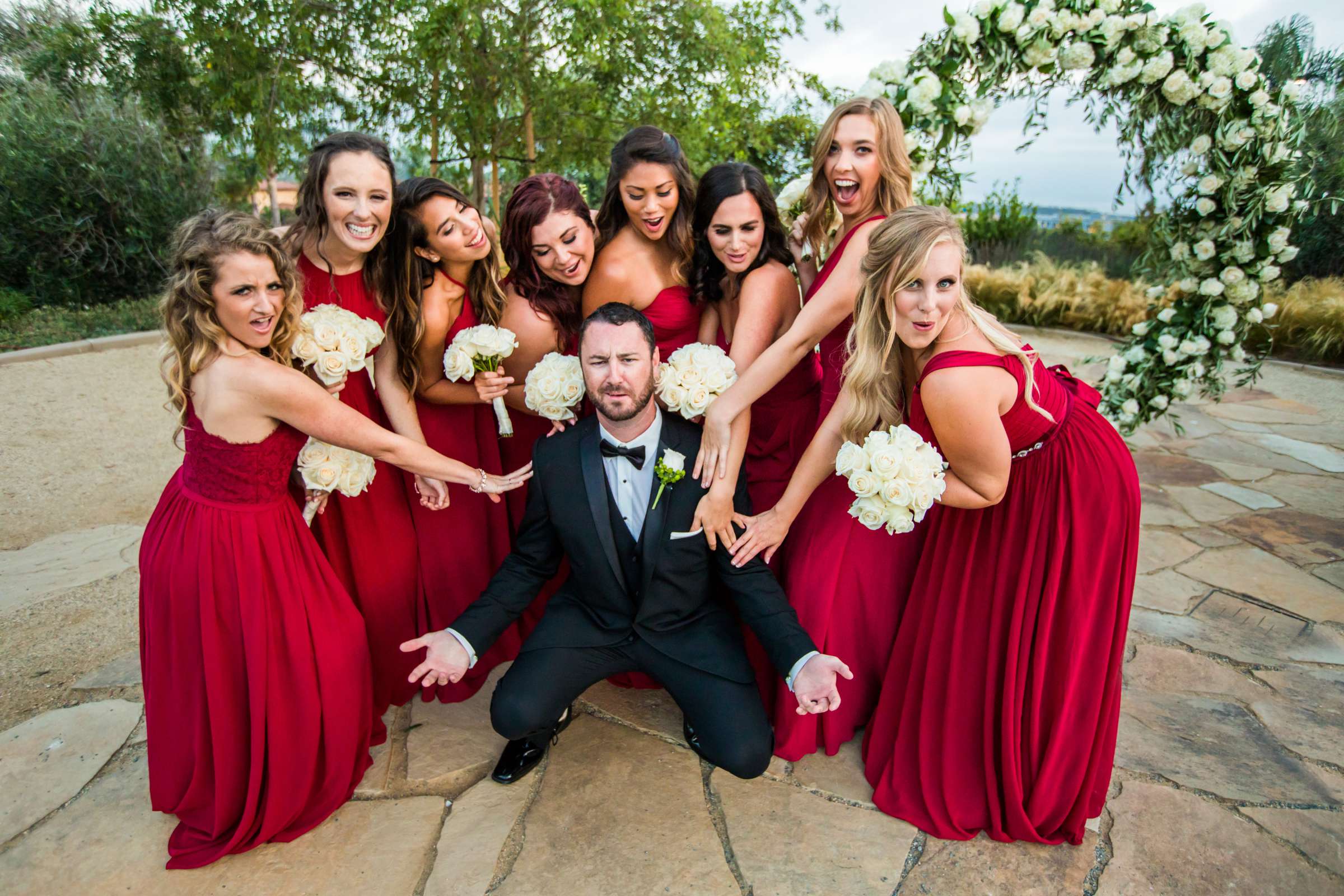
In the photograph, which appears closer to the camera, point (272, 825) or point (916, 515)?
point (916, 515)

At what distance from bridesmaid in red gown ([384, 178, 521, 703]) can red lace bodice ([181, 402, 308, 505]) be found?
2.37 feet

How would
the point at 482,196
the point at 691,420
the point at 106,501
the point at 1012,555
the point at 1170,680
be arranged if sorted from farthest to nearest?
1. the point at 482,196
2. the point at 106,501
3. the point at 1170,680
4. the point at 691,420
5. the point at 1012,555

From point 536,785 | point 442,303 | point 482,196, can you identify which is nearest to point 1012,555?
point 536,785

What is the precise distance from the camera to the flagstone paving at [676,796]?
2.68m

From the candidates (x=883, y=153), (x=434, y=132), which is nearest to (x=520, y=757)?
(x=883, y=153)

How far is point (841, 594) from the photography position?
3184mm

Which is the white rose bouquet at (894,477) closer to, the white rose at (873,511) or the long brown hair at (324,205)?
the white rose at (873,511)

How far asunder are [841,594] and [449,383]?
1.96 meters

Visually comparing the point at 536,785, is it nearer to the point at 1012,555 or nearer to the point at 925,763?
the point at 925,763

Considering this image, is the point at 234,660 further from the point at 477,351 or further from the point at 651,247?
the point at 651,247

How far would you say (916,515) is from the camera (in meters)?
2.59

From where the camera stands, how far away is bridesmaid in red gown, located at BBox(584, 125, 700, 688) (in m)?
3.41

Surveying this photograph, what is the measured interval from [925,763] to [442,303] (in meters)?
2.76

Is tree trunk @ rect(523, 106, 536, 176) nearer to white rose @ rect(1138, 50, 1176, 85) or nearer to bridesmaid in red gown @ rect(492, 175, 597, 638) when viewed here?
bridesmaid in red gown @ rect(492, 175, 597, 638)
